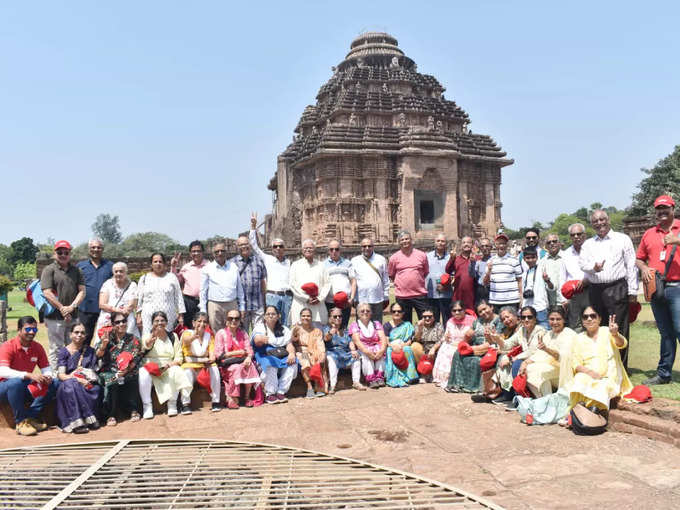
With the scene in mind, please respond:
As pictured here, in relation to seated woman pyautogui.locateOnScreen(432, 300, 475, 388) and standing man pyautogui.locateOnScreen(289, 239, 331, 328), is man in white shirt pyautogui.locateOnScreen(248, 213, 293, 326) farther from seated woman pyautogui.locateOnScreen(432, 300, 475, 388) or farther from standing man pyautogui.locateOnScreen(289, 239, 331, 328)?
seated woman pyautogui.locateOnScreen(432, 300, 475, 388)

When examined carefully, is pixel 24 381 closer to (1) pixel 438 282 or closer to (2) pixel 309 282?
(2) pixel 309 282

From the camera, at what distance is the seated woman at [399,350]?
23.6 ft

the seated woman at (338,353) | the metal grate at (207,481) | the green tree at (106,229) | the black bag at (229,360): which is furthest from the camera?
the green tree at (106,229)

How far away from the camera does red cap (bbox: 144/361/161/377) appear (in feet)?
20.0

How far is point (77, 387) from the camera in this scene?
225 inches

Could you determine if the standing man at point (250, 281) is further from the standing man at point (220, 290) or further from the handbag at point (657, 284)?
the handbag at point (657, 284)

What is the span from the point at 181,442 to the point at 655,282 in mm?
Result: 5036

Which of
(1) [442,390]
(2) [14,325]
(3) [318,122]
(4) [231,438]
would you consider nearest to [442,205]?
(3) [318,122]

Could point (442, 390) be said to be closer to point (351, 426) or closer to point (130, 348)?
point (351, 426)

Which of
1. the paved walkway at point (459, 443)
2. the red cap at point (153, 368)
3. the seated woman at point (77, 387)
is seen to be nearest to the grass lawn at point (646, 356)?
the paved walkway at point (459, 443)

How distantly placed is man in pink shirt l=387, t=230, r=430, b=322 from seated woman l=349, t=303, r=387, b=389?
771mm

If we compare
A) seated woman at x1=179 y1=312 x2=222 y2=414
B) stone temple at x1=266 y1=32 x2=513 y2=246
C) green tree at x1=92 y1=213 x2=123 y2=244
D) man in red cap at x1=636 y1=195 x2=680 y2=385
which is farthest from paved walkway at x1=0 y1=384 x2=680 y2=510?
green tree at x1=92 y1=213 x2=123 y2=244

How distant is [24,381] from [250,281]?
2.78 metres

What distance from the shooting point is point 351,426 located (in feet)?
18.4
